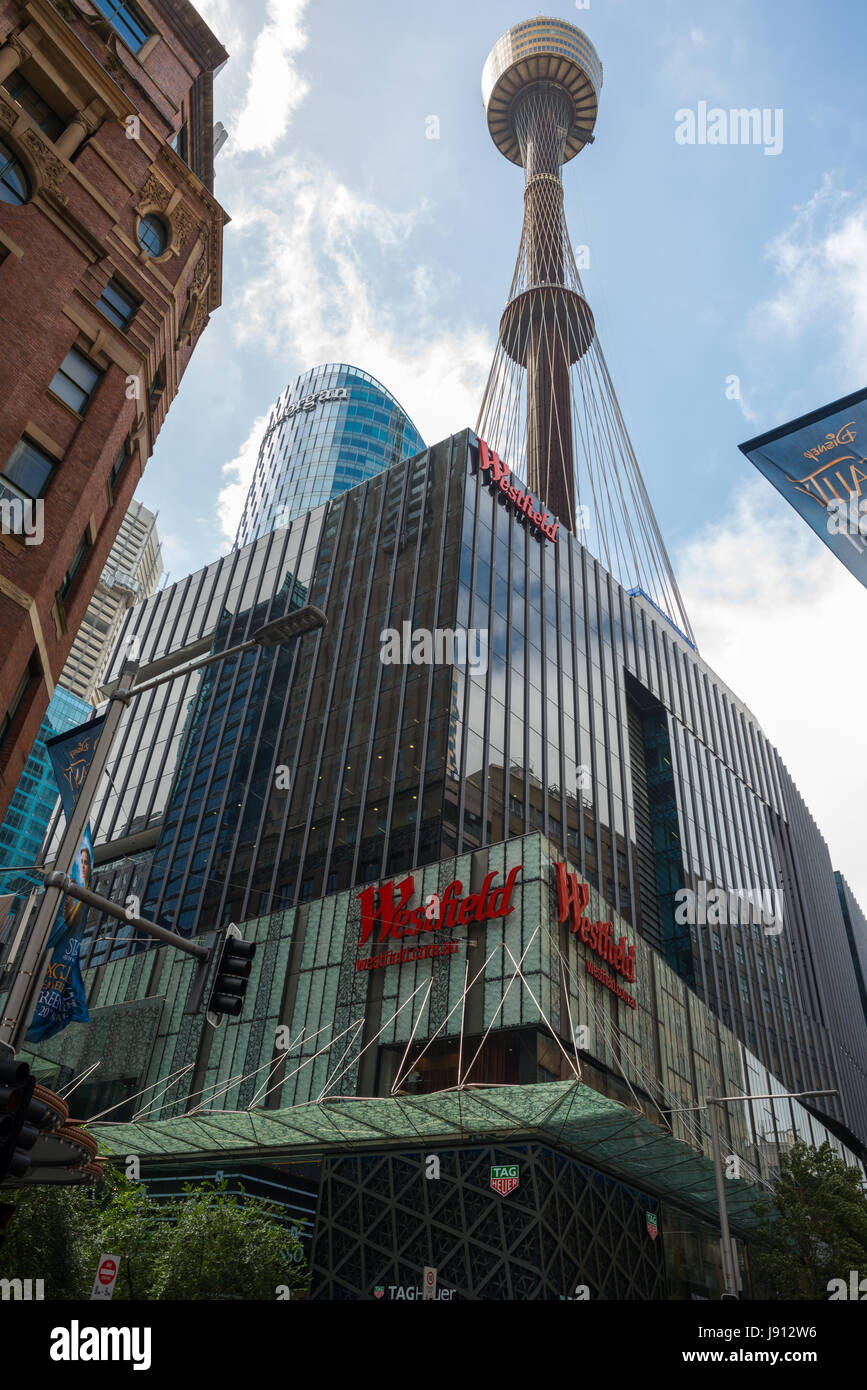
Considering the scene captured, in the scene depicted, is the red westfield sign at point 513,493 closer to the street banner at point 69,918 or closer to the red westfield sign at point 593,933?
the red westfield sign at point 593,933

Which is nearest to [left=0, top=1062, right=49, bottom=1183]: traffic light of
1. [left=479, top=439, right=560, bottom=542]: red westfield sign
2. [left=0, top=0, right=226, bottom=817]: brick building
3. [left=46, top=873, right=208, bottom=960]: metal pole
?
[left=46, top=873, right=208, bottom=960]: metal pole

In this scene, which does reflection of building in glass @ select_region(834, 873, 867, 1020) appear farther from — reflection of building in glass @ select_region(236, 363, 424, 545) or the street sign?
the street sign

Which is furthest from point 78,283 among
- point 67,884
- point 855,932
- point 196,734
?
point 855,932

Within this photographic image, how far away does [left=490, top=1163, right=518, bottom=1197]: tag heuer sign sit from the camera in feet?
91.4

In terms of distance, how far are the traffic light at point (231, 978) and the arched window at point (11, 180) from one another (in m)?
16.8

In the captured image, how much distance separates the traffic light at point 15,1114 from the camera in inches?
340

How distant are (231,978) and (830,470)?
11602 mm

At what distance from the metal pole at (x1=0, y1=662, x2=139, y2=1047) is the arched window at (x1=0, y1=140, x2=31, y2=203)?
11.9 meters

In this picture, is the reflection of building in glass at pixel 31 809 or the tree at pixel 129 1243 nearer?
the tree at pixel 129 1243

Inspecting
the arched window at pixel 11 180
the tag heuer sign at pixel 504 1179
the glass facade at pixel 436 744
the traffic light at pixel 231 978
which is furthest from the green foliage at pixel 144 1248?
the arched window at pixel 11 180
